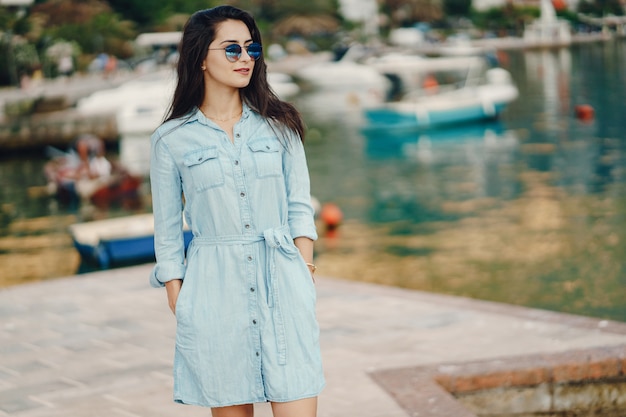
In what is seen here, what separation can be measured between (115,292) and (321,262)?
657 cm

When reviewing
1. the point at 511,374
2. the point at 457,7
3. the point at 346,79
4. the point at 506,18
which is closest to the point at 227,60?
the point at 511,374

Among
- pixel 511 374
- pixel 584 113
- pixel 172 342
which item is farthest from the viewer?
pixel 584 113

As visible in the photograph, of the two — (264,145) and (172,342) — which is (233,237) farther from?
(172,342)

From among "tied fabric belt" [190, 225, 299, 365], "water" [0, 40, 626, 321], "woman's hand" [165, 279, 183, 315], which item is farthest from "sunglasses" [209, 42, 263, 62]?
"water" [0, 40, 626, 321]

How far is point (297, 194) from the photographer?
325cm

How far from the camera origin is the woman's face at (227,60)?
10.5 ft

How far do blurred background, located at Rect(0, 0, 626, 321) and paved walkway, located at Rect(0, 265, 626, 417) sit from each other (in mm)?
2018

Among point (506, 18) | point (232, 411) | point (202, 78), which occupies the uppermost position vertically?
point (506, 18)

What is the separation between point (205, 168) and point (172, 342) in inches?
142

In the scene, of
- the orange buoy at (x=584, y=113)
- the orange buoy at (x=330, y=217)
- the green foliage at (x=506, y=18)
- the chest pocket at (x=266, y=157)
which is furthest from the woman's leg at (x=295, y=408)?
the green foliage at (x=506, y=18)

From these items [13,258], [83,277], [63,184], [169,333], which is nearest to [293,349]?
[169,333]

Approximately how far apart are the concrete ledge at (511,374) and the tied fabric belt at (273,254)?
2016mm

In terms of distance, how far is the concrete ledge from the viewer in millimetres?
5207

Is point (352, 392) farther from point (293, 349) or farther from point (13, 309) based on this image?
point (13, 309)
